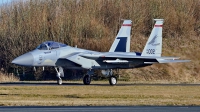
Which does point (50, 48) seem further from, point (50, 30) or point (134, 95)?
point (50, 30)

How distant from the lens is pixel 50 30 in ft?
154

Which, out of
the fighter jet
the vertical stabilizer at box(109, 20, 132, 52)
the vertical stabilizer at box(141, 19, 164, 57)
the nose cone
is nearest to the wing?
the fighter jet

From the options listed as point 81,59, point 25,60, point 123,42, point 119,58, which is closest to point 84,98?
point 25,60

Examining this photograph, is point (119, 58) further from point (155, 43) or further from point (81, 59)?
point (155, 43)

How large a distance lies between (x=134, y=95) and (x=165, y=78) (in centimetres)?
1943

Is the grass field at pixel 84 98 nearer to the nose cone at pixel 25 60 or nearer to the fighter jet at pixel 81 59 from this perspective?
the nose cone at pixel 25 60

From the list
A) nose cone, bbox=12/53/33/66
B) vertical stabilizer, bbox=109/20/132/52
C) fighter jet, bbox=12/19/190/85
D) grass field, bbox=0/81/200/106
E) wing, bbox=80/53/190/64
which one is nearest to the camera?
grass field, bbox=0/81/200/106

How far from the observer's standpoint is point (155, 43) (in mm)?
36406

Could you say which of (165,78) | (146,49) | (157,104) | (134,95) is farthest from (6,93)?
(165,78)

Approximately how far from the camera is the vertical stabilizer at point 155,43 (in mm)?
36219

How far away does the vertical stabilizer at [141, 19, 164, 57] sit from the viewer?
36.2 m

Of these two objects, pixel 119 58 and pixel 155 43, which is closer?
pixel 119 58

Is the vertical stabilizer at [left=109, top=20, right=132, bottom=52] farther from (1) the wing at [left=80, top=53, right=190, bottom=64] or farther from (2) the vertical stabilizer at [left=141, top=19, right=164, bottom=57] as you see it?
(1) the wing at [left=80, top=53, right=190, bottom=64]

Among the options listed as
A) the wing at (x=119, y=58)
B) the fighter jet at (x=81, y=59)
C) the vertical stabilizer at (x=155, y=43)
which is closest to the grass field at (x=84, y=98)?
the fighter jet at (x=81, y=59)
